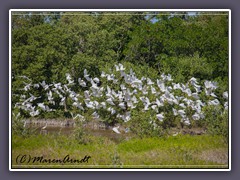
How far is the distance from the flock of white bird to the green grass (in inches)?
12.0

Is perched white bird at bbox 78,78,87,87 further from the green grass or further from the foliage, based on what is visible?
the green grass

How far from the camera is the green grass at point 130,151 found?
924 cm

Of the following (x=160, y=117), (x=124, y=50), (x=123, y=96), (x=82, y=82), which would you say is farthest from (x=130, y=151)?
(x=124, y=50)

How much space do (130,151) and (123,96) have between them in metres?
0.79

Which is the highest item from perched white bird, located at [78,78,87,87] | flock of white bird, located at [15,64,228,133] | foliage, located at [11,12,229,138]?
foliage, located at [11,12,229,138]

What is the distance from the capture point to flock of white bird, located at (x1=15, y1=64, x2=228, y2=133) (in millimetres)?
9547

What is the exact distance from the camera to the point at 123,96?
9.82 m

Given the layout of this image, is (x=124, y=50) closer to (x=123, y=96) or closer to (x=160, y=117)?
(x=123, y=96)

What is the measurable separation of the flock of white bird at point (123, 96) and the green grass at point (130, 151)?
1.00 feet
